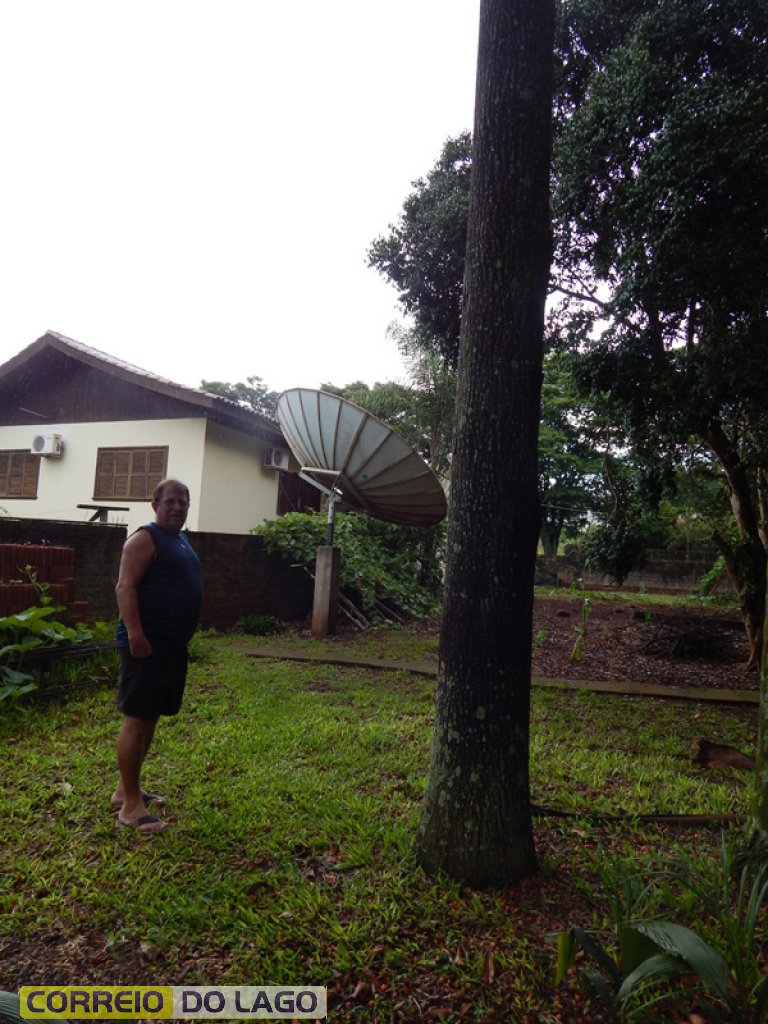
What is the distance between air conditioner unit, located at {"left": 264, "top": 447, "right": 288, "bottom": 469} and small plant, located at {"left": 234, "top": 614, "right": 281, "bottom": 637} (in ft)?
14.4

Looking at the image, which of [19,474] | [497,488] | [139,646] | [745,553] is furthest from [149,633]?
[19,474]

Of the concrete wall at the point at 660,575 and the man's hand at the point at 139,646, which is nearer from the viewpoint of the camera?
the man's hand at the point at 139,646

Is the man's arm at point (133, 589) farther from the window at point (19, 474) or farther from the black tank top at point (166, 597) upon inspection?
the window at point (19, 474)

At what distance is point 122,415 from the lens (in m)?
11.9

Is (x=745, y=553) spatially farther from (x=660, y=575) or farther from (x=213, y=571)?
(x=660, y=575)

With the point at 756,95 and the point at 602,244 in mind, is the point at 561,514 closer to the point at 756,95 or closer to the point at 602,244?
the point at 602,244

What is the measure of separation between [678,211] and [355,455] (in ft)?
16.4

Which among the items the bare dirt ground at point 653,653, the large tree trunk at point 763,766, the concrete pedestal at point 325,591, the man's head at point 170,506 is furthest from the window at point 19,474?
the large tree trunk at point 763,766

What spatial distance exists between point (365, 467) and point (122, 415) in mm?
6124

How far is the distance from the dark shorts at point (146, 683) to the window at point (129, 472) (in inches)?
358

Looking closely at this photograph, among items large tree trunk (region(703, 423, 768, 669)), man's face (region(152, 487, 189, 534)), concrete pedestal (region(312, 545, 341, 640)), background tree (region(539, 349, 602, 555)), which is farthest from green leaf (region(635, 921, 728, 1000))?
background tree (region(539, 349, 602, 555))

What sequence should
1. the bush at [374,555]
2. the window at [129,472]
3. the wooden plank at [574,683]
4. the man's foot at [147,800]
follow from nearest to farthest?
the man's foot at [147,800]
the wooden plank at [574,683]
the bush at [374,555]
the window at [129,472]

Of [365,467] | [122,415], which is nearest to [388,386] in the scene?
[122,415]

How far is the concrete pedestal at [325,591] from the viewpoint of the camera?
8.89 meters
